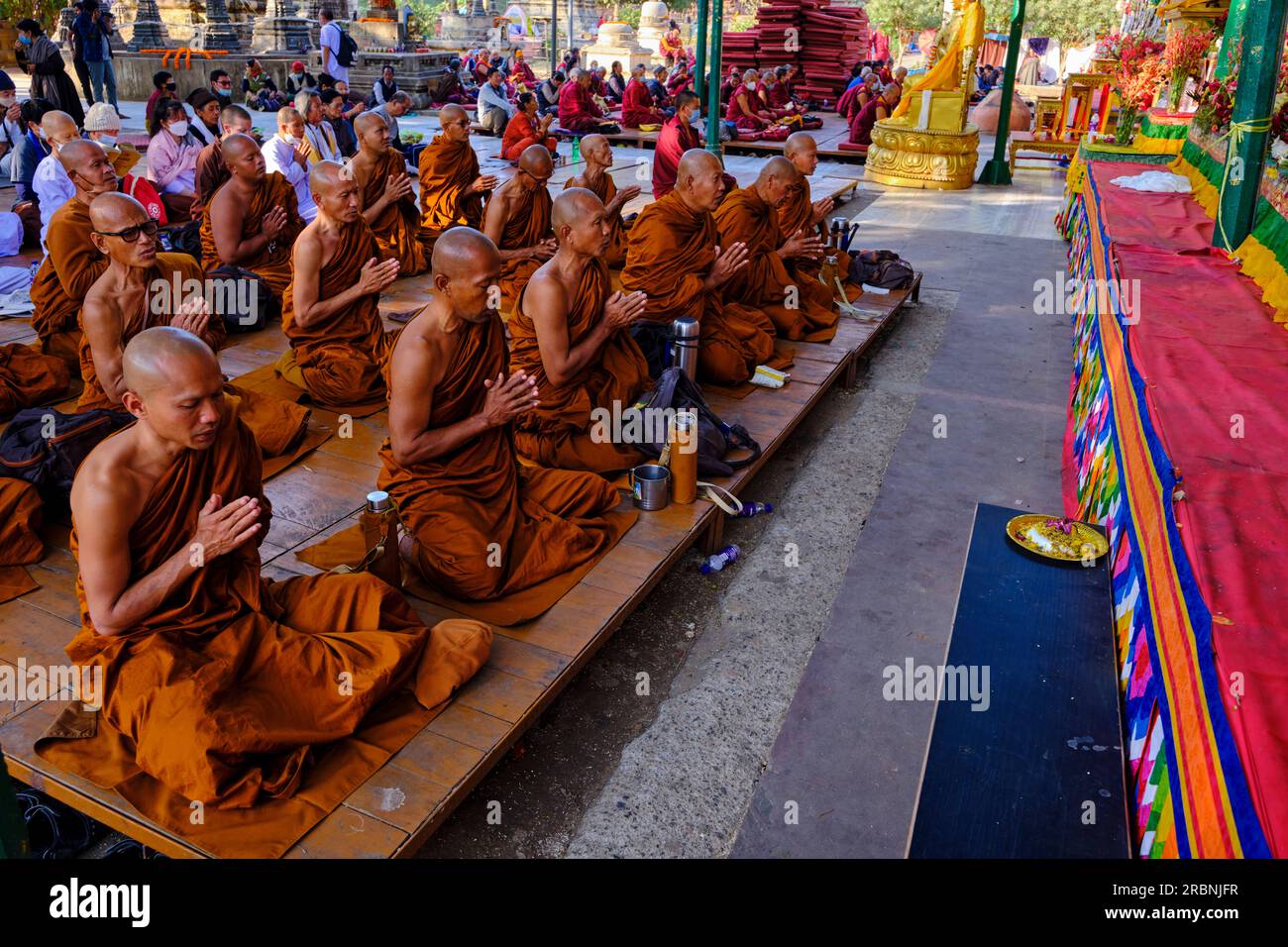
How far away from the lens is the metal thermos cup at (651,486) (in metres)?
4.07

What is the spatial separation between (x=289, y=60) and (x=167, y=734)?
21.4 metres

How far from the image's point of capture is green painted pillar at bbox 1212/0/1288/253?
6.12 m

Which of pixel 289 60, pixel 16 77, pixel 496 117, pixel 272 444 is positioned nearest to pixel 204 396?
pixel 272 444

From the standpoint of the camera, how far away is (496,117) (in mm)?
16547

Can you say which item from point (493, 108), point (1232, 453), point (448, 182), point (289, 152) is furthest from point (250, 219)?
point (493, 108)

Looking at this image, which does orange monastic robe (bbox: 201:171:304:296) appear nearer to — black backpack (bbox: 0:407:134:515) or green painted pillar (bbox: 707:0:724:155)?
black backpack (bbox: 0:407:134:515)

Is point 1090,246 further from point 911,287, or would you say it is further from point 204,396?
point 204,396

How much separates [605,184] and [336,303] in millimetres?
3377

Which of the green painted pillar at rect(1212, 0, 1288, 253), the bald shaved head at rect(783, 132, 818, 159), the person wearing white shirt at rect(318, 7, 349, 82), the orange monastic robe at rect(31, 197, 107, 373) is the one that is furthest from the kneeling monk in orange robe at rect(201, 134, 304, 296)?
the person wearing white shirt at rect(318, 7, 349, 82)

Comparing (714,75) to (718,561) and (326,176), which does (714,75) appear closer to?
(326,176)

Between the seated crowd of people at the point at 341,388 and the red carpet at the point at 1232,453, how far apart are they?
2026 mm

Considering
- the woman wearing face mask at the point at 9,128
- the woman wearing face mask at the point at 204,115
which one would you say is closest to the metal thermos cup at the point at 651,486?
the woman wearing face mask at the point at 204,115

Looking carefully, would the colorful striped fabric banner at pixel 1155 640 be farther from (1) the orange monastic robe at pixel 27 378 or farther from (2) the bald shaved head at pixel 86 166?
(2) the bald shaved head at pixel 86 166

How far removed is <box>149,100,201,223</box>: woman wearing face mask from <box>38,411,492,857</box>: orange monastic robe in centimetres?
677
